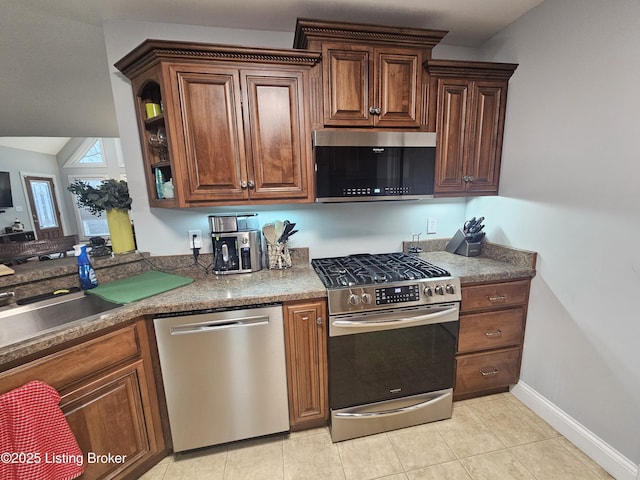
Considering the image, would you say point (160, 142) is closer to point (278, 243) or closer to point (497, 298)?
point (278, 243)

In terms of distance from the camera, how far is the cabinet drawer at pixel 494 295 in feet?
5.52

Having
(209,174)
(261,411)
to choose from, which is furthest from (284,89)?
(261,411)

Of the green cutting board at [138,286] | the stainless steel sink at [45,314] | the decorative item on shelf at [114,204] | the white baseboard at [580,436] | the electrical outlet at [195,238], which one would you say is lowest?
the white baseboard at [580,436]

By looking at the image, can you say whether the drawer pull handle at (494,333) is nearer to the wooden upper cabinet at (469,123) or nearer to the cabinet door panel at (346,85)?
Answer: the wooden upper cabinet at (469,123)

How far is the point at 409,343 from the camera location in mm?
1587

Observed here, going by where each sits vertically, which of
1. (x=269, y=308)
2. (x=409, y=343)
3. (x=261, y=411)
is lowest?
(x=261, y=411)

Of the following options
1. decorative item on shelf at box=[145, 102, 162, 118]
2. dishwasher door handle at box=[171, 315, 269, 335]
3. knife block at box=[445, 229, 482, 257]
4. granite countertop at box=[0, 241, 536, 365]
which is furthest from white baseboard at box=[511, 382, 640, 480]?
decorative item on shelf at box=[145, 102, 162, 118]

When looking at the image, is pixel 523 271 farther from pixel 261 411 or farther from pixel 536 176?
pixel 261 411

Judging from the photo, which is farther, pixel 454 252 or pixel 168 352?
pixel 454 252

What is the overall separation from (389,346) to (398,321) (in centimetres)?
16

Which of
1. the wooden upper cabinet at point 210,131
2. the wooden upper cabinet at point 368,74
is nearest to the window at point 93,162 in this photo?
the wooden upper cabinet at point 210,131

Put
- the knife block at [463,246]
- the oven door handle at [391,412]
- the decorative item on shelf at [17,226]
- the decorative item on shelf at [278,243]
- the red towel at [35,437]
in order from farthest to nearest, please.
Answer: the decorative item on shelf at [17,226], the knife block at [463,246], the decorative item on shelf at [278,243], the oven door handle at [391,412], the red towel at [35,437]

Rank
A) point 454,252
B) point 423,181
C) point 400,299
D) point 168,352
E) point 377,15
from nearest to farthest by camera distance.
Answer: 1. point 168,352
2. point 400,299
3. point 377,15
4. point 423,181
5. point 454,252

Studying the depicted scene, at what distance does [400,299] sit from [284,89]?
136 centimetres
